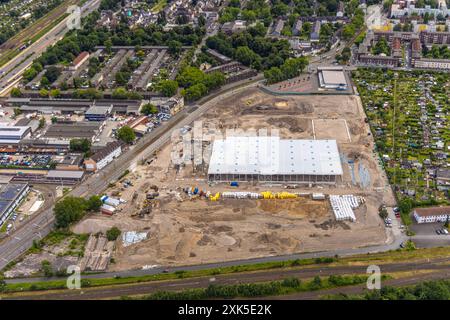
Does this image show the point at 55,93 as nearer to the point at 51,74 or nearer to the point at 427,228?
the point at 51,74

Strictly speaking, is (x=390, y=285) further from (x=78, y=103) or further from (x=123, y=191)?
(x=78, y=103)

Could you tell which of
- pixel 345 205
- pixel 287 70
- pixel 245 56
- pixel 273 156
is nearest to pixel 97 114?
pixel 273 156

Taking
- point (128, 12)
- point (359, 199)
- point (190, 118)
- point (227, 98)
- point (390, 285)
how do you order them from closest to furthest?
point (390, 285) < point (359, 199) < point (190, 118) < point (227, 98) < point (128, 12)

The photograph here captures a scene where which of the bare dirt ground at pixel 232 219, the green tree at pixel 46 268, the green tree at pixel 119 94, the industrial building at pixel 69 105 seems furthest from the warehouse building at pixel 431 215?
the green tree at pixel 119 94

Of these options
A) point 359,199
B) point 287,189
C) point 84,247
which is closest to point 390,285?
point 359,199

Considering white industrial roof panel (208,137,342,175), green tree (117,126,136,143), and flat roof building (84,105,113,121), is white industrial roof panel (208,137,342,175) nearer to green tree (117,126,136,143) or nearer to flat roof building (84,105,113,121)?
green tree (117,126,136,143)

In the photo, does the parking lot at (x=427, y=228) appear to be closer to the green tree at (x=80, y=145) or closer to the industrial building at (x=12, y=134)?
the green tree at (x=80, y=145)

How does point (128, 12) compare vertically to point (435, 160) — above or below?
above
